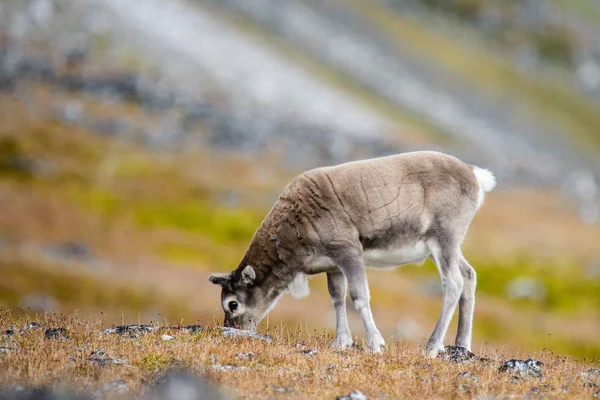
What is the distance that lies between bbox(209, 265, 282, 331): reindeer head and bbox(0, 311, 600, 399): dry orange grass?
6.70 feet

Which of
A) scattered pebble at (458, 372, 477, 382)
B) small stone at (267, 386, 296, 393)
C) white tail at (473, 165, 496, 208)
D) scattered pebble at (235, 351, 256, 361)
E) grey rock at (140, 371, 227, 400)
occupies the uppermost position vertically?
white tail at (473, 165, 496, 208)

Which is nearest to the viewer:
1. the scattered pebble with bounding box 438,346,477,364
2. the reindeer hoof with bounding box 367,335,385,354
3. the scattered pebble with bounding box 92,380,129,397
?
the scattered pebble with bounding box 92,380,129,397

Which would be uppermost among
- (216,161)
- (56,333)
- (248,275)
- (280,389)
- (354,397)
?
(216,161)

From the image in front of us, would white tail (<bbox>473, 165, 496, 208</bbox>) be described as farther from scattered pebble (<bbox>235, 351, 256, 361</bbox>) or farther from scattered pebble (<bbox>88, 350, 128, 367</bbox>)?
scattered pebble (<bbox>88, 350, 128, 367</bbox>)

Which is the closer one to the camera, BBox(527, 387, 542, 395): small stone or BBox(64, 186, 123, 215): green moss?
BBox(527, 387, 542, 395): small stone

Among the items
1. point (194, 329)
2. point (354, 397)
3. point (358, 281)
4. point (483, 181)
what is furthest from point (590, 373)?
point (194, 329)

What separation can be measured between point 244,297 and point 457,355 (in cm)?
527

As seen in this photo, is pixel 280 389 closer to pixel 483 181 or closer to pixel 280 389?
pixel 280 389

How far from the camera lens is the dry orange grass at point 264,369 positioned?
468 inches

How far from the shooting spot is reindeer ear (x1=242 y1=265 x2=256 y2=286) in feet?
57.8

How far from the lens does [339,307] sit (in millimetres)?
17422

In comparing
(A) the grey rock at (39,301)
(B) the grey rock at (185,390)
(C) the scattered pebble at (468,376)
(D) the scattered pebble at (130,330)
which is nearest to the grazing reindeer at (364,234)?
(D) the scattered pebble at (130,330)

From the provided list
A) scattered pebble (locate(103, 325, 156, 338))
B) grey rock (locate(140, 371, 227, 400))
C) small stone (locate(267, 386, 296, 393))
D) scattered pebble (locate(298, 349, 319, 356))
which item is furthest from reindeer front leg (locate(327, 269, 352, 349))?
grey rock (locate(140, 371, 227, 400))

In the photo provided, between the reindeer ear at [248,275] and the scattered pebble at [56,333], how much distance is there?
4255 millimetres
